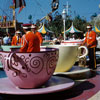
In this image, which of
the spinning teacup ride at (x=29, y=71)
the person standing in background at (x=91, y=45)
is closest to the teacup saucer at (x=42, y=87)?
the spinning teacup ride at (x=29, y=71)

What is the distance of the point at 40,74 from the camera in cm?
331

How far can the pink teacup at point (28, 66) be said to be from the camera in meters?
3.16

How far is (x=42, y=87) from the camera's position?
3.45m

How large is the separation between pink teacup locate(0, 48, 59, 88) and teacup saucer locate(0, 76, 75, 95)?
0.14m

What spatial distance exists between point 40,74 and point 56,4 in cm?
1998

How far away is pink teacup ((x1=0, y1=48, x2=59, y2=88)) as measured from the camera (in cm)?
316

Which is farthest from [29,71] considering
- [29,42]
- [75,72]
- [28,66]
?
[75,72]

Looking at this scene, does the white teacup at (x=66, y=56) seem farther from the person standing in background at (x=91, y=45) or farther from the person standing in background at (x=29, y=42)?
the person standing in background at (x=91, y=45)

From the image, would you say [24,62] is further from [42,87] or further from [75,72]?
[75,72]

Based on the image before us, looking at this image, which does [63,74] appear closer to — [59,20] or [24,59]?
[24,59]

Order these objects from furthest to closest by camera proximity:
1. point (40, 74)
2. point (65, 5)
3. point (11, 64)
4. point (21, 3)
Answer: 1. point (65, 5)
2. point (21, 3)
3. point (40, 74)
4. point (11, 64)

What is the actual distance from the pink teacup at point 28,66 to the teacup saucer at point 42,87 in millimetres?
139

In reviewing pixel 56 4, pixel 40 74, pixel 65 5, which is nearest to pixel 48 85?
pixel 40 74

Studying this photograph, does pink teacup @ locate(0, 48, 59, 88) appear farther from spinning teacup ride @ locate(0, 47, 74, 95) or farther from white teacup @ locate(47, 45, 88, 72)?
white teacup @ locate(47, 45, 88, 72)
